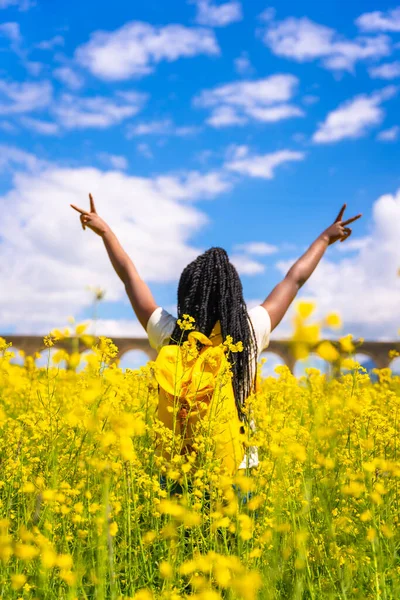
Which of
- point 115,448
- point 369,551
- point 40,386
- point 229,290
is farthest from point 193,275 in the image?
point 40,386

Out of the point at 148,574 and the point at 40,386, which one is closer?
the point at 148,574

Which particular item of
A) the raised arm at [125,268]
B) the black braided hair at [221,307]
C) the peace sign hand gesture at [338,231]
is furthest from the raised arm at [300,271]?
the raised arm at [125,268]

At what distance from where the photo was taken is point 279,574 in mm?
1901

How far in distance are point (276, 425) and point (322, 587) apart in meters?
0.58

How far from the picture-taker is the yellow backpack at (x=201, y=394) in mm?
2201

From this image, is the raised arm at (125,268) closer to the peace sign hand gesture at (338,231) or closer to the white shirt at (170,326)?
the white shirt at (170,326)

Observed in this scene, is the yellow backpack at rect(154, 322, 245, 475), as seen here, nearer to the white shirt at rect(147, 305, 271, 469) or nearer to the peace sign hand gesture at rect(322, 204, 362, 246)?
the white shirt at rect(147, 305, 271, 469)

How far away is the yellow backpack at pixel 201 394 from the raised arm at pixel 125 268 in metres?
0.57

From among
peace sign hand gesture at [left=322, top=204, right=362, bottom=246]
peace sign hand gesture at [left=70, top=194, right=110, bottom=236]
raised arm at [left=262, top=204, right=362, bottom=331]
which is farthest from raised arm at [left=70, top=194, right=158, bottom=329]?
peace sign hand gesture at [left=322, top=204, right=362, bottom=246]

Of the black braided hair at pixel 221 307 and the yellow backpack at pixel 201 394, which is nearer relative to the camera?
the yellow backpack at pixel 201 394

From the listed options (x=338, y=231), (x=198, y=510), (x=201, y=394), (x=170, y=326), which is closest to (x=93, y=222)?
(x=170, y=326)

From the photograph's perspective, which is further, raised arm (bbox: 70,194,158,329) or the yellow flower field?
raised arm (bbox: 70,194,158,329)

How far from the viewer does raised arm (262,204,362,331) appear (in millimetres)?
2871

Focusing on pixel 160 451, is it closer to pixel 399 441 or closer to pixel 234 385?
pixel 234 385
